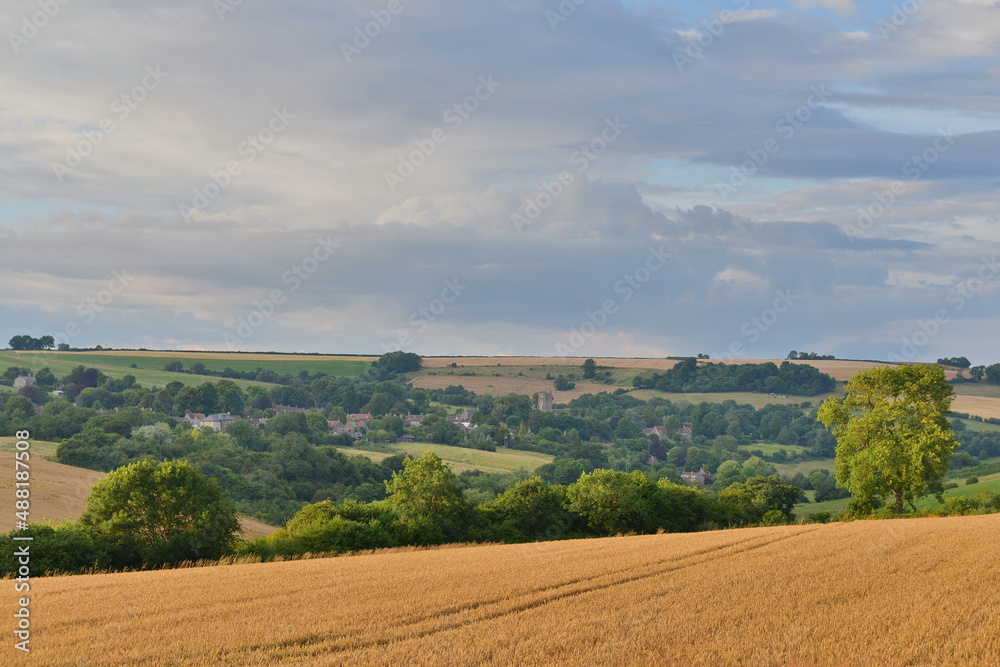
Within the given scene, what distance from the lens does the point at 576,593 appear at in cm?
2530

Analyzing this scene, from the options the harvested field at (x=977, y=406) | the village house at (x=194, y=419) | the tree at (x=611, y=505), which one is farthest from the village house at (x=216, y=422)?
the harvested field at (x=977, y=406)

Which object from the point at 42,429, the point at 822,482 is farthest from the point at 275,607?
the point at 42,429

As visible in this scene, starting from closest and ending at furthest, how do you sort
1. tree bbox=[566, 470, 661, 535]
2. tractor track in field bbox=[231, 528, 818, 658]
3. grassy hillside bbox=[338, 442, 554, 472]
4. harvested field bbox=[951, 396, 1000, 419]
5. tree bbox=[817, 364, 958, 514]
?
tractor track in field bbox=[231, 528, 818, 658] → tree bbox=[817, 364, 958, 514] → tree bbox=[566, 470, 661, 535] → grassy hillside bbox=[338, 442, 554, 472] → harvested field bbox=[951, 396, 1000, 419]

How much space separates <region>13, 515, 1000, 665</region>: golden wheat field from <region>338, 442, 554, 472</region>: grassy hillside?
116213 mm

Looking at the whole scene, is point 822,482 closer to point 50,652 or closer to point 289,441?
point 289,441

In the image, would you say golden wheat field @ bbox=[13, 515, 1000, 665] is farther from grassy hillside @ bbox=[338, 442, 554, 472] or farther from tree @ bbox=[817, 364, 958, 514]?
grassy hillside @ bbox=[338, 442, 554, 472]

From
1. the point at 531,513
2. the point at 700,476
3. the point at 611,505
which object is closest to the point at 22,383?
the point at 700,476

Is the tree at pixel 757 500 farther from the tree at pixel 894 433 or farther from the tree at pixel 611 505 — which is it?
the tree at pixel 611 505

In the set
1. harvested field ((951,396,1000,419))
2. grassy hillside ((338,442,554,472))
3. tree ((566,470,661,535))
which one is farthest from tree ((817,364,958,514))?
harvested field ((951,396,1000,419))

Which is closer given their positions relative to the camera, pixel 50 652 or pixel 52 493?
pixel 50 652

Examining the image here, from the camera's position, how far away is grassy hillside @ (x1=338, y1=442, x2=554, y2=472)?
15375 centimetres

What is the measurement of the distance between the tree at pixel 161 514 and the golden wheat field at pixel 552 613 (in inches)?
677

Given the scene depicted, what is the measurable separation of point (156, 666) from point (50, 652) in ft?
8.69

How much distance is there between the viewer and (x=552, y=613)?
21.5m
